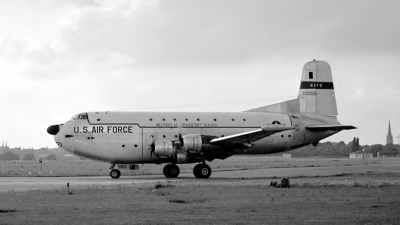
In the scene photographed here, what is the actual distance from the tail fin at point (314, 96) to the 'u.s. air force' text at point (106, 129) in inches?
397

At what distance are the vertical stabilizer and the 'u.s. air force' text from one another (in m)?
12.9

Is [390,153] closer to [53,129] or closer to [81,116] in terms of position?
[81,116]

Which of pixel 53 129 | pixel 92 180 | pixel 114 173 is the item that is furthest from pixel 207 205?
pixel 53 129

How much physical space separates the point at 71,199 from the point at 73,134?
13636 mm

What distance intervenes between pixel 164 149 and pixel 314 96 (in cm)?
1249

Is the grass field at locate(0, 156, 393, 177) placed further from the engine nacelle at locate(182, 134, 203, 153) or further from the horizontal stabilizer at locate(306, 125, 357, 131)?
the horizontal stabilizer at locate(306, 125, 357, 131)

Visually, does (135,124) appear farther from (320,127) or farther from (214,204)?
(214,204)

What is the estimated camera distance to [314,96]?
126 ft

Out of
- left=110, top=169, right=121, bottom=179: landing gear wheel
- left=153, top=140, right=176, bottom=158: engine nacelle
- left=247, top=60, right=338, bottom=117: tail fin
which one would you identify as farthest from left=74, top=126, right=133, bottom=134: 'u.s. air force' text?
left=247, top=60, right=338, bottom=117: tail fin

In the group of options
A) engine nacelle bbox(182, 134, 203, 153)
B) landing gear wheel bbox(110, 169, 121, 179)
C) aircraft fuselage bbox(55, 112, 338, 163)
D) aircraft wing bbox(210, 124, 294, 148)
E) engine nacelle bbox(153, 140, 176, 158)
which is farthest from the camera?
landing gear wheel bbox(110, 169, 121, 179)

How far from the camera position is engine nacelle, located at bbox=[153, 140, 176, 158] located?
107 ft

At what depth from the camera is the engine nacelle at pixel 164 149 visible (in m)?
32.7

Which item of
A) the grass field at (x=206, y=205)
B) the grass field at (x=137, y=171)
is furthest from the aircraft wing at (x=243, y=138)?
the grass field at (x=137, y=171)

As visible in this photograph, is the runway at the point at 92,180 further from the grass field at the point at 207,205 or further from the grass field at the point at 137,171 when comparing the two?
the grass field at the point at 137,171
